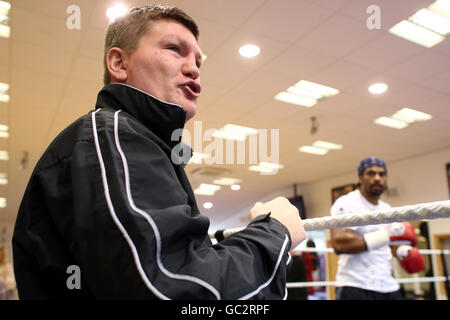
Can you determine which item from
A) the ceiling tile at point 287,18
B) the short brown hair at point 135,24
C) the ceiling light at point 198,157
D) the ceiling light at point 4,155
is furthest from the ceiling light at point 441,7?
the ceiling light at point 4,155

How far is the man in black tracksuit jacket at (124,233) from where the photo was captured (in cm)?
47

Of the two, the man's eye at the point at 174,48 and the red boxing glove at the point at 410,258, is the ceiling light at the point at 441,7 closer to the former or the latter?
the red boxing glove at the point at 410,258

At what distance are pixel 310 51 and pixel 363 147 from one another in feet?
12.3

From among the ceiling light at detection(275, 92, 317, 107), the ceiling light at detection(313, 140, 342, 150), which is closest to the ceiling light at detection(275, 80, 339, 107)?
the ceiling light at detection(275, 92, 317, 107)

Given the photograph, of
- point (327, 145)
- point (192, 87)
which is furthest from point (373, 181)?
point (327, 145)

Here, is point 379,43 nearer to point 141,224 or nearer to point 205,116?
point 205,116

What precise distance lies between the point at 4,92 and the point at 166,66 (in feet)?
15.6

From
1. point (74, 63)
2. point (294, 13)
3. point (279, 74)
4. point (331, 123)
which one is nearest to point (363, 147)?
point (331, 123)

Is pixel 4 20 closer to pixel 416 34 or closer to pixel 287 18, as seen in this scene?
pixel 287 18

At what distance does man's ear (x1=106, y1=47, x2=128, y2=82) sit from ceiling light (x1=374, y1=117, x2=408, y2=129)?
5540mm

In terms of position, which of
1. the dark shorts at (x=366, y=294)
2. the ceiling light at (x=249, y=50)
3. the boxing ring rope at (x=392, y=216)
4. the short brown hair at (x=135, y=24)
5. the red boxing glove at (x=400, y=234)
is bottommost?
the dark shorts at (x=366, y=294)

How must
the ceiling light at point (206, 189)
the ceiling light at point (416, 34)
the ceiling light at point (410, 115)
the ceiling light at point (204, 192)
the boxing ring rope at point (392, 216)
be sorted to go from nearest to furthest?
the boxing ring rope at point (392, 216)
the ceiling light at point (416, 34)
the ceiling light at point (410, 115)
the ceiling light at point (206, 189)
the ceiling light at point (204, 192)

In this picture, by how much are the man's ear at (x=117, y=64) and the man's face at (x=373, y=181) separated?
2.29 meters

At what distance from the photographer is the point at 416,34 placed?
11.9 feet
